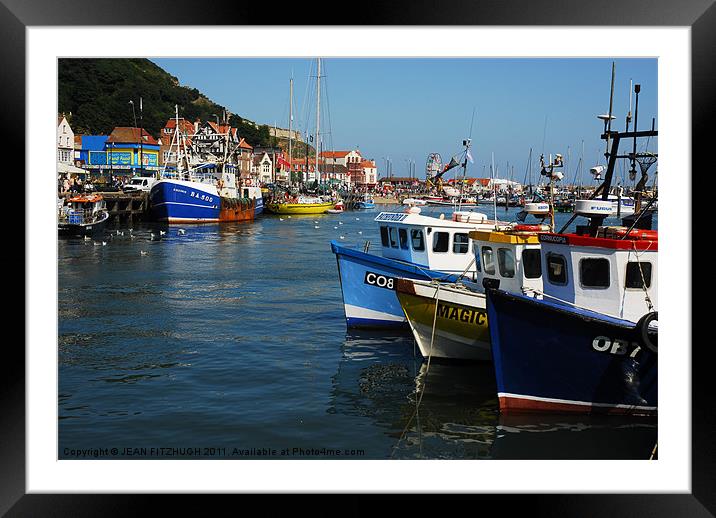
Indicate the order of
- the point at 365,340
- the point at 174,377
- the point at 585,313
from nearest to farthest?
the point at 585,313 < the point at 174,377 < the point at 365,340

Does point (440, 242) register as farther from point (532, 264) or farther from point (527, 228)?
point (532, 264)

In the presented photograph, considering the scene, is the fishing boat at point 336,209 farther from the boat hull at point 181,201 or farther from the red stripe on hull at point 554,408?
the red stripe on hull at point 554,408

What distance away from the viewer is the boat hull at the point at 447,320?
11.2 meters

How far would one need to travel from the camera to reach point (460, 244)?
48.8ft

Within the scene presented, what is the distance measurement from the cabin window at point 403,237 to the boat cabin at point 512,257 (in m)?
3.49

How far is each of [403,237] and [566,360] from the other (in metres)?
6.66

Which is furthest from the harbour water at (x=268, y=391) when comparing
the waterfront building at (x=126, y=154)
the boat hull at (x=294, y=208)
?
the waterfront building at (x=126, y=154)
